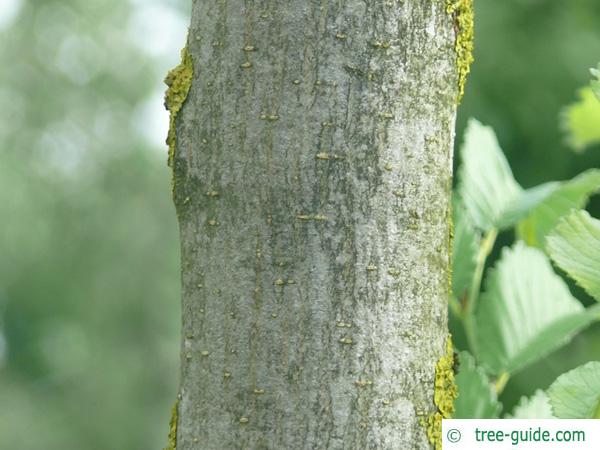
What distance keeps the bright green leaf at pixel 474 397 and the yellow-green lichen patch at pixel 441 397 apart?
0.91 ft

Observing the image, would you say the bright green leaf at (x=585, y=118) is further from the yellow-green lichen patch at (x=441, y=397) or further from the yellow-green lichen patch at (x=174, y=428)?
the yellow-green lichen patch at (x=174, y=428)

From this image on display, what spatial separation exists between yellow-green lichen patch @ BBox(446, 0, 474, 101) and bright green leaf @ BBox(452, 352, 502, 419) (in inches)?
16.4

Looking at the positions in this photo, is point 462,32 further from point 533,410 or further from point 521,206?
point 533,410

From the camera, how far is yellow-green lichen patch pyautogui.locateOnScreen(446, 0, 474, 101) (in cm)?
87

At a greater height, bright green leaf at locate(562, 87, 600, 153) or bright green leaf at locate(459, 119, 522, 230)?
bright green leaf at locate(562, 87, 600, 153)

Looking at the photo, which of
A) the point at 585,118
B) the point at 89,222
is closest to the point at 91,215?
the point at 89,222

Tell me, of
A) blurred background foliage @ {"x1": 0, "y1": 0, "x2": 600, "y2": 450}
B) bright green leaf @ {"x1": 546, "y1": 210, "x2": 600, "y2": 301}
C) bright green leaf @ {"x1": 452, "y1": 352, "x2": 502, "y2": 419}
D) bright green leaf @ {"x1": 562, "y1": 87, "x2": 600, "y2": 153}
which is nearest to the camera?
bright green leaf @ {"x1": 546, "y1": 210, "x2": 600, "y2": 301}

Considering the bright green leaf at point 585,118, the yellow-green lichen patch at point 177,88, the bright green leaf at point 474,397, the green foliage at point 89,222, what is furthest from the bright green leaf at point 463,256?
the green foliage at point 89,222

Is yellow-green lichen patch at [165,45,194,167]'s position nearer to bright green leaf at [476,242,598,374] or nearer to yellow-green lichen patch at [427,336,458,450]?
yellow-green lichen patch at [427,336,458,450]

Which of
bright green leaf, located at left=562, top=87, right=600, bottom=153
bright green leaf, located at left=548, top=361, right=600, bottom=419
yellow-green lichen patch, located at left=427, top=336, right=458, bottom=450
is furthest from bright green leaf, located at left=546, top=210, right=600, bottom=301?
bright green leaf, located at left=562, top=87, right=600, bottom=153

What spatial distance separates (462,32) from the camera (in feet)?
2.90

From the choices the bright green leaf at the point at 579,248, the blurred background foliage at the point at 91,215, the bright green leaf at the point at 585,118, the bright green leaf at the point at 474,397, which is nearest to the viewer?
the bright green leaf at the point at 579,248

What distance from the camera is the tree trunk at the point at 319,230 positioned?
2.60ft

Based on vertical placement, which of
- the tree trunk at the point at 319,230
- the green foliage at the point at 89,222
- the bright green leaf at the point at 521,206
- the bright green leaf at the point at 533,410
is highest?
the green foliage at the point at 89,222
